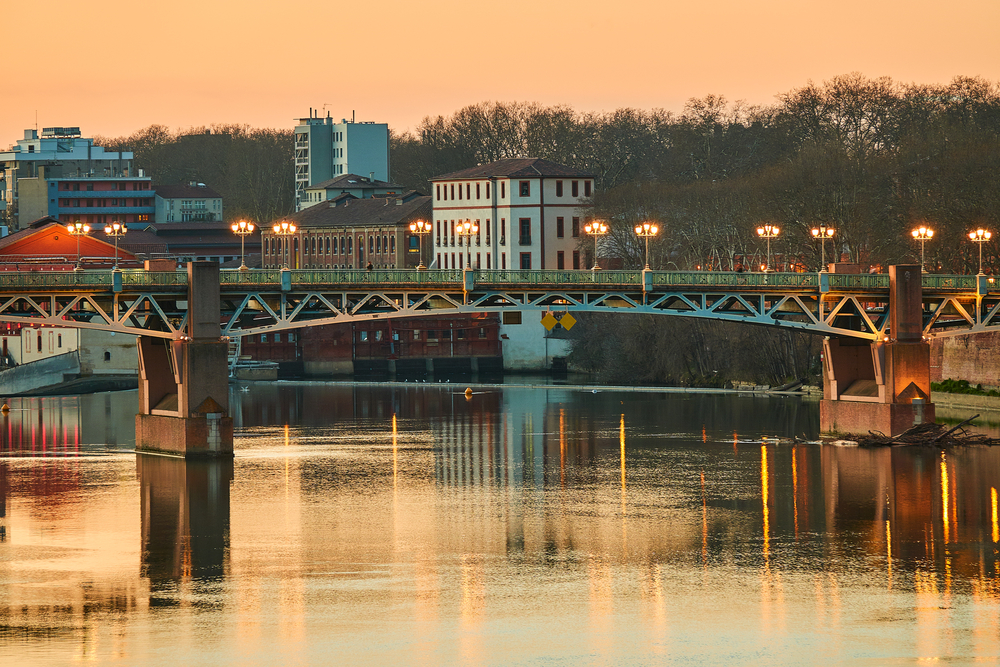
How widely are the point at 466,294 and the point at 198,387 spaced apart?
13.6 m

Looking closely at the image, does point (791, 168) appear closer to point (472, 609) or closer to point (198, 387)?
point (198, 387)

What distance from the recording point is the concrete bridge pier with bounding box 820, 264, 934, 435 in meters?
75.5

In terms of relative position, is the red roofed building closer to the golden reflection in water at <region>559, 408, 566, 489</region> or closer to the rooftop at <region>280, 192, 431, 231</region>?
the rooftop at <region>280, 192, 431, 231</region>

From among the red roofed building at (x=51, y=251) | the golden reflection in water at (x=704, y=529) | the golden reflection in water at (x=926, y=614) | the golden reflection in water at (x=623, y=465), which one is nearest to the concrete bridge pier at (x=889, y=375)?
the golden reflection in water at (x=623, y=465)

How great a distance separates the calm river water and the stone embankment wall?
574 inches

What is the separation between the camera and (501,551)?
156 feet

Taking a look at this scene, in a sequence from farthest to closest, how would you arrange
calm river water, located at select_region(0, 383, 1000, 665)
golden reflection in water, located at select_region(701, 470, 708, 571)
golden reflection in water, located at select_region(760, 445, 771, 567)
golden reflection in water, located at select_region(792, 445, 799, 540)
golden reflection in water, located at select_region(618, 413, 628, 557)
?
golden reflection in water, located at select_region(792, 445, 799, 540) < golden reflection in water, located at select_region(618, 413, 628, 557) < golden reflection in water, located at select_region(760, 445, 771, 567) < golden reflection in water, located at select_region(701, 470, 708, 571) < calm river water, located at select_region(0, 383, 1000, 665)

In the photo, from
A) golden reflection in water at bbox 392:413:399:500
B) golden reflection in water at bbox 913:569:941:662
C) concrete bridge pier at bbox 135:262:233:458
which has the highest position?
concrete bridge pier at bbox 135:262:233:458

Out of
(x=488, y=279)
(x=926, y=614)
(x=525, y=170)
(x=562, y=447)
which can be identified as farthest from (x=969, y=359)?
(x=926, y=614)

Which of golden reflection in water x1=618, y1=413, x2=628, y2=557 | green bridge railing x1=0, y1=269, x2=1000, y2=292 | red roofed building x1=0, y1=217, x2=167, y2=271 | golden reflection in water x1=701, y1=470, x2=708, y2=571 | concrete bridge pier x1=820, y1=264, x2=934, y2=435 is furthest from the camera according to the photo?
red roofed building x1=0, y1=217, x2=167, y2=271

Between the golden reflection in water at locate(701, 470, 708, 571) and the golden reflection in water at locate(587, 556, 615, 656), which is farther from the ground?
the golden reflection in water at locate(701, 470, 708, 571)

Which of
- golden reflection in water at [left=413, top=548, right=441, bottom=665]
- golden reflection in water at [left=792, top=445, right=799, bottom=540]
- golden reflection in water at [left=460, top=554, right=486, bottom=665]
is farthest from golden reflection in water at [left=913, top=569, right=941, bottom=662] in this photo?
golden reflection in water at [left=413, top=548, right=441, bottom=665]

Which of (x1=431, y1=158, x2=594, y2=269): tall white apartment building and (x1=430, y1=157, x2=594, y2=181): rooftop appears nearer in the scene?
(x1=430, y1=157, x2=594, y2=181): rooftop

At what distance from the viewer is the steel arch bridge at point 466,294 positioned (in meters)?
70.2
